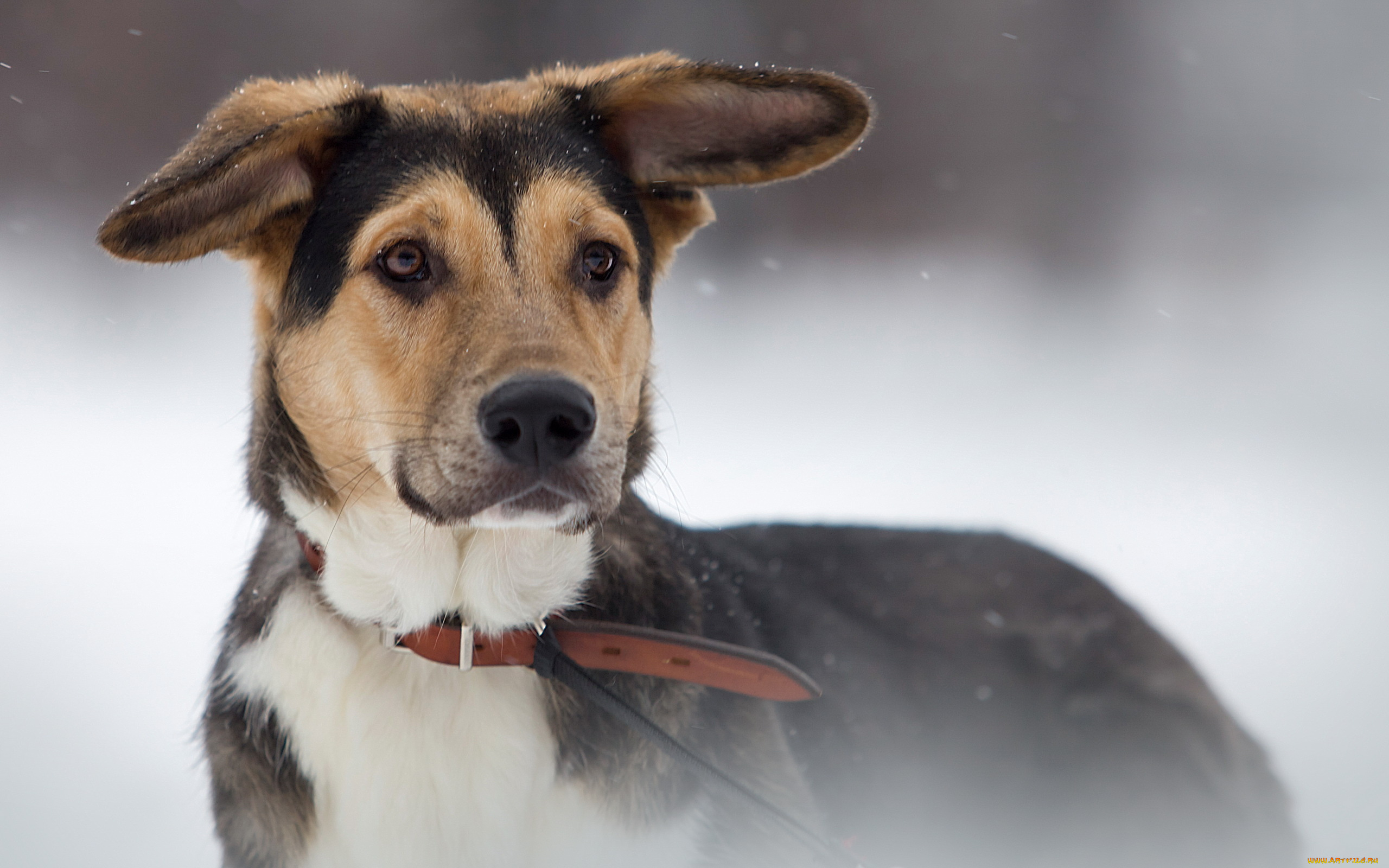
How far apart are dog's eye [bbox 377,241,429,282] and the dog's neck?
53 centimetres

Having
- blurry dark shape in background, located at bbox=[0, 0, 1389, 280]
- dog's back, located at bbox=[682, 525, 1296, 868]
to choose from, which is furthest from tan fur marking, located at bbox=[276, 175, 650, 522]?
blurry dark shape in background, located at bbox=[0, 0, 1389, 280]

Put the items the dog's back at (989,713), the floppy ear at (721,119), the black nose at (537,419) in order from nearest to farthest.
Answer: the black nose at (537,419) → the floppy ear at (721,119) → the dog's back at (989,713)

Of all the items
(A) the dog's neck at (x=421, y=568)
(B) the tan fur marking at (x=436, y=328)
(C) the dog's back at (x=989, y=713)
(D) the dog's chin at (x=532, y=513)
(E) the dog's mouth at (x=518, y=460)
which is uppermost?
(B) the tan fur marking at (x=436, y=328)

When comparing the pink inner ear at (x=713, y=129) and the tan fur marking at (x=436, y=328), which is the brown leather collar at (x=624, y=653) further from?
the pink inner ear at (x=713, y=129)

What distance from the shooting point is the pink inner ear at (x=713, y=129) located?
2.26 metres

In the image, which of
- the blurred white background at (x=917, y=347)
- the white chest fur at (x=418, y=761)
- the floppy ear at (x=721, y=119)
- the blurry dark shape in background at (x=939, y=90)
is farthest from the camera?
the blurry dark shape in background at (x=939, y=90)

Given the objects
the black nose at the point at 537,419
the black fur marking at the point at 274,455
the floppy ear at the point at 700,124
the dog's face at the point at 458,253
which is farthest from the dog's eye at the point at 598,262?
the black fur marking at the point at 274,455

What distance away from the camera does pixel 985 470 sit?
5.71 m

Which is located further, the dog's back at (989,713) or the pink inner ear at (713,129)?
the dog's back at (989,713)

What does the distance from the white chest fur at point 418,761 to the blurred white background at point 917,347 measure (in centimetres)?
49

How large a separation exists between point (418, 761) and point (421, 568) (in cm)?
43

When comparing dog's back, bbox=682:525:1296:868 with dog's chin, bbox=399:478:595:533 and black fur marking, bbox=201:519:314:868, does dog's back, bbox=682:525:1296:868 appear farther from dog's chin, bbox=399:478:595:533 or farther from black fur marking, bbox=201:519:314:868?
black fur marking, bbox=201:519:314:868

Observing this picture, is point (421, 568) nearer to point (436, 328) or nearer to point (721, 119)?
point (436, 328)

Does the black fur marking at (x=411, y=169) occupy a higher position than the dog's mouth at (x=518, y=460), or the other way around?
the black fur marking at (x=411, y=169)
